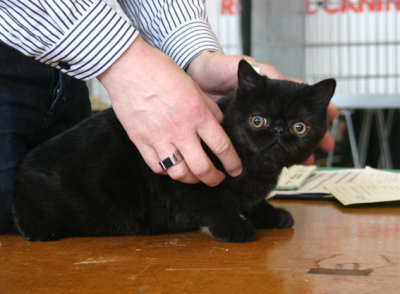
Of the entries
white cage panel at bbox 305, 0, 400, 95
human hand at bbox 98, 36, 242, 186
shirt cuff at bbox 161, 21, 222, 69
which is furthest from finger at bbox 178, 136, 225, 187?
white cage panel at bbox 305, 0, 400, 95

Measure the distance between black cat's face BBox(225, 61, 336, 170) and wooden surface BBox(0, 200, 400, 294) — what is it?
0.15m

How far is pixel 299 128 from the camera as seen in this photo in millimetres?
875

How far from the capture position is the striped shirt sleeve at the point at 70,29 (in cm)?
76

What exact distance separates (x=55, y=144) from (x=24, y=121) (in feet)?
0.32

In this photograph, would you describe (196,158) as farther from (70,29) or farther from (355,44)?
(355,44)

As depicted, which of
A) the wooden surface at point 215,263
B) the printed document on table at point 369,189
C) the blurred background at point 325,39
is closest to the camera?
the wooden surface at point 215,263

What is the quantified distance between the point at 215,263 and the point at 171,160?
194 mm

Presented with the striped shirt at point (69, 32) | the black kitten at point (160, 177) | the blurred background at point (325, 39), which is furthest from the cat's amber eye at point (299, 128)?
the blurred background at point (325, 39)

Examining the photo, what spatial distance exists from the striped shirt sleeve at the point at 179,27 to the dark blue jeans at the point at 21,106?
25 cm

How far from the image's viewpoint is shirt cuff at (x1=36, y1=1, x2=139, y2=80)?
2.51 ft

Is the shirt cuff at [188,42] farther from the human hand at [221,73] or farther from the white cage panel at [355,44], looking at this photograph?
the white cage panel at [355,44]

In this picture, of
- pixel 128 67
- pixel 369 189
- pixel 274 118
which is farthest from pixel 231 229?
pixel 369 189

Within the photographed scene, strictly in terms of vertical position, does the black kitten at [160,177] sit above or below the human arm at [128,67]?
below

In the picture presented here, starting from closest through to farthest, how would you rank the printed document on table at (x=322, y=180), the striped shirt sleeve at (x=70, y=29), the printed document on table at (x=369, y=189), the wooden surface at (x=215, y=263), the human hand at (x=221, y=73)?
the wooden surface at (x=215, y=263)
the striped shirt sleeve at (x=70, y=29)
the human hand at (x=221, y=73)
the printed document on table at (x=369, y=189)
the printed document on table at (x=322, y=180)
